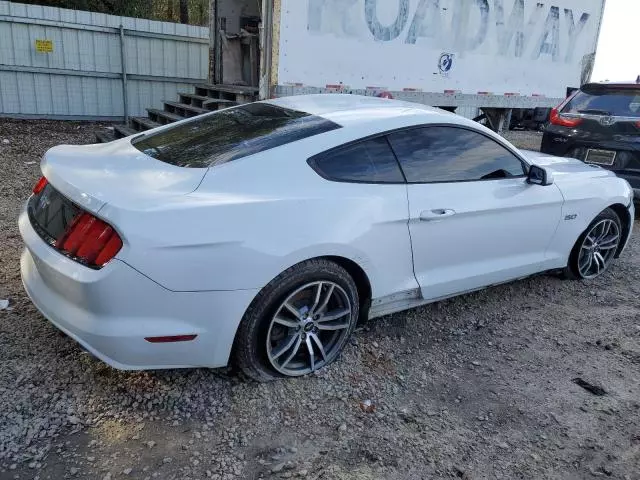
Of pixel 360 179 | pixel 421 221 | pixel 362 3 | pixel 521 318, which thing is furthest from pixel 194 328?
pixel 362 3

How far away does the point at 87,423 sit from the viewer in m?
2.57

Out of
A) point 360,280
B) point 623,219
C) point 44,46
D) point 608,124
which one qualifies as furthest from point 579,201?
point 44,46

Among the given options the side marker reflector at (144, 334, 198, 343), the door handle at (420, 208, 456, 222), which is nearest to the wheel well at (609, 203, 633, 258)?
the door handle at (420, 208, 456, 222)

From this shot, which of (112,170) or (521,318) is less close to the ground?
(112,170)

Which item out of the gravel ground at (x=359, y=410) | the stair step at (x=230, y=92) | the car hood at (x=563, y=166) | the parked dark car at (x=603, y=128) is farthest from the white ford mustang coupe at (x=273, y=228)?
the stair step at (x=230, y=92)

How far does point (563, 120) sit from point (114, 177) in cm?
589

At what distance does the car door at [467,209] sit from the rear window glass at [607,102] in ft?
10.2

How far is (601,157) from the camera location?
250 inches

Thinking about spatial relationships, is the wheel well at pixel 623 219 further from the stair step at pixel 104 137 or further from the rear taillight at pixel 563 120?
the stair step at pixel 104 137

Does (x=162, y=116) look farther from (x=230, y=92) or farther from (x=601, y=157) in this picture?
(x=601, y=157)

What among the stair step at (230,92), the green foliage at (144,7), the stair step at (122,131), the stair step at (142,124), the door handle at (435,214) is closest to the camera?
the door handle at (435,214)

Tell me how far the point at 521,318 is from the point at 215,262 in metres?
2.54

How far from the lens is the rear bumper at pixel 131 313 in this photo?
235cm

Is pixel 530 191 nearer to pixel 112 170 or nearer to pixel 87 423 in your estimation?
pixel 112 170
